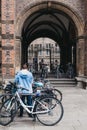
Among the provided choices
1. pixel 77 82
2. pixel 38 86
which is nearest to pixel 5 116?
pixel 38 86

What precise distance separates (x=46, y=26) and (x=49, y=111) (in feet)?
87.1

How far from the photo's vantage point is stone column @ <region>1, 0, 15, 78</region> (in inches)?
827

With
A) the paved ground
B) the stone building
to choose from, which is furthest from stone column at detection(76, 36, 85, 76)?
the paved ground

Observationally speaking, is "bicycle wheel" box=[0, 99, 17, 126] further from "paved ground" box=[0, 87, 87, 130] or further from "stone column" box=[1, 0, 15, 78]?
"stone column" box=[1, 0, 15, 78]

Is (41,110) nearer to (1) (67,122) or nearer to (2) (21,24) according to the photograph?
(1) (67,122)

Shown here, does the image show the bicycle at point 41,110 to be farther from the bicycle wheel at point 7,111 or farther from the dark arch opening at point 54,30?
the dark arch opening at point 54,30

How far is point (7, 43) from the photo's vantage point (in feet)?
69.4

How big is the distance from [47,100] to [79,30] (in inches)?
513

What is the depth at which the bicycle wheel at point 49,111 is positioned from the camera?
1021 cm

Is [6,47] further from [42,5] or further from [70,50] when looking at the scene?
[70,50]

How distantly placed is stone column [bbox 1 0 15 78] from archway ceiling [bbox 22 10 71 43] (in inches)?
260

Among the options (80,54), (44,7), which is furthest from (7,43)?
(80,54)

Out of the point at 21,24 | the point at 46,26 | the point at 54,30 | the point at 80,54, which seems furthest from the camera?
the point at 54,30

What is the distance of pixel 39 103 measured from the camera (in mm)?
10227
